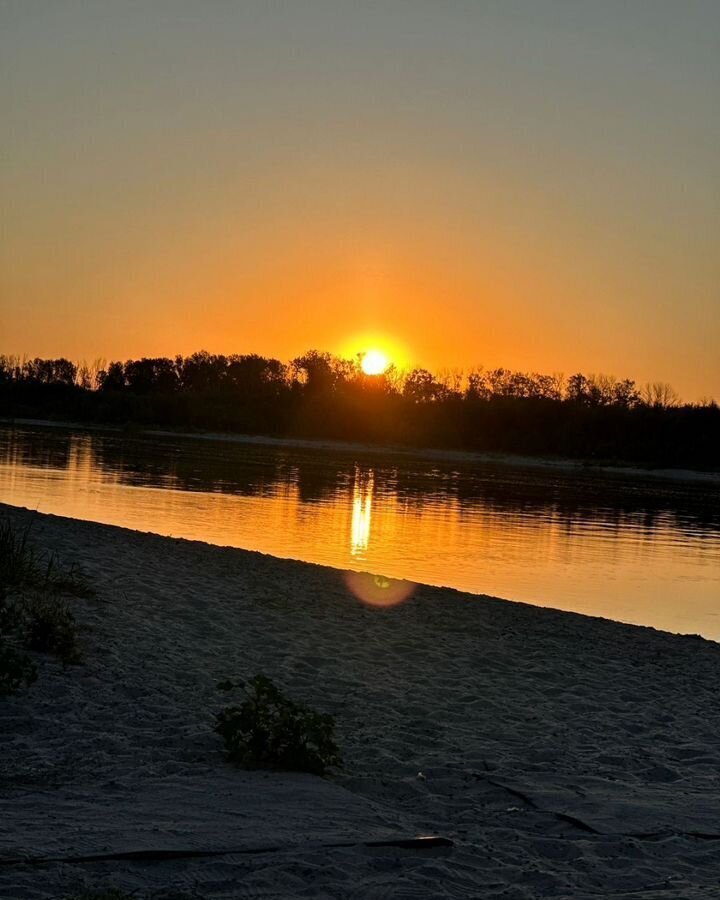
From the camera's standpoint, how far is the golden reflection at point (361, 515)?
83.3 ft

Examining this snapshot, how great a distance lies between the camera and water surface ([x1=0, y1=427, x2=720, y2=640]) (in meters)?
21.0

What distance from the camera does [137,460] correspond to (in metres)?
58.3

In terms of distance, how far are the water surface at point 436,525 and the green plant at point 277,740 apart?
11785 millimetres

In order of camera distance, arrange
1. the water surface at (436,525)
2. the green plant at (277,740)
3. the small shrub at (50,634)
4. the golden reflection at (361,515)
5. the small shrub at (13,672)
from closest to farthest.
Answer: the green plant at (277,740) → the small shrub at (13,672) → the small shrub at (50,634) → the water surface at (436,525) → the golden reflection at (361,515)

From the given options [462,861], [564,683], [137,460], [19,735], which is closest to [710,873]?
[462,861]

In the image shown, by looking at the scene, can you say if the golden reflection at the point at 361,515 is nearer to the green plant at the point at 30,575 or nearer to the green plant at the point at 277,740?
the green plant at the point at 30,575

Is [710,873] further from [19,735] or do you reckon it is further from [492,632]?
[492,632]

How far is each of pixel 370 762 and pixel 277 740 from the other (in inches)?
30.8

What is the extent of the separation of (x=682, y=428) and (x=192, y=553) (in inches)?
3850

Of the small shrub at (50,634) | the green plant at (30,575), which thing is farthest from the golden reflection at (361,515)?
the small shrub at (50,634)

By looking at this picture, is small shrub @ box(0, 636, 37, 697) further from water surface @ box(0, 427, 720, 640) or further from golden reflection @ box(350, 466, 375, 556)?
golden reflection @ box(350, 466, 375, 556)

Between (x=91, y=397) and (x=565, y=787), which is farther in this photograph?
(x=91, y=397)

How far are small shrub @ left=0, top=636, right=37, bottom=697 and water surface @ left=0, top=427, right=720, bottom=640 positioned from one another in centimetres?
1229

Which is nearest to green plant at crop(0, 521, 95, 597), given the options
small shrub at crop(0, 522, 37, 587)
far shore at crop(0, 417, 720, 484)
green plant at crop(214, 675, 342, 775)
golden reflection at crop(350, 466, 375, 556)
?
small shrub at crop(0, 522, 37, 587)
